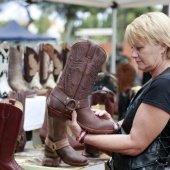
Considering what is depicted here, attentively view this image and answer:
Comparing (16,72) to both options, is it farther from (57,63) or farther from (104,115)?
(104,115)

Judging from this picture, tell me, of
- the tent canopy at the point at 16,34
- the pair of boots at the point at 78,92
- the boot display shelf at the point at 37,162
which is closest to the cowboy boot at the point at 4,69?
the boot display shelf at the point at 37,162

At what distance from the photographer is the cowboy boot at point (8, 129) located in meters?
2.06

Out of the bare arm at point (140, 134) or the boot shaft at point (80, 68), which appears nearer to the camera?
the bare arm at point (140, 134)

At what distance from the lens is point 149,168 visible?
164cm

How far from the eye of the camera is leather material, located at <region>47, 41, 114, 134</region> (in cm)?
207

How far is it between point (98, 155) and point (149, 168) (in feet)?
4.27

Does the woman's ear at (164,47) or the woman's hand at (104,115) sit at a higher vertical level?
the woman's ear at (164,47)

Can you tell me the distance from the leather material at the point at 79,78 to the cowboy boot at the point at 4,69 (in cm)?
103

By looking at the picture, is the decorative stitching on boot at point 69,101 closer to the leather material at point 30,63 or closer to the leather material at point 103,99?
the leather material at point 103,99

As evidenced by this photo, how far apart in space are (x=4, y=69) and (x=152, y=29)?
1781 mm

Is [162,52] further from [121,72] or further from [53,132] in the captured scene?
[121,72]

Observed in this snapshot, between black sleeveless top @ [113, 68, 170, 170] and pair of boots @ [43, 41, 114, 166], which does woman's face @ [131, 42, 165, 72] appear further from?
pair of boots @ [43, 41, 114, 166]

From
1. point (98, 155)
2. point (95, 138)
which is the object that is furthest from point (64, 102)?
point (98, 155)

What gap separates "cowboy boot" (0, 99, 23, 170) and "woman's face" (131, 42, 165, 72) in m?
0.71
